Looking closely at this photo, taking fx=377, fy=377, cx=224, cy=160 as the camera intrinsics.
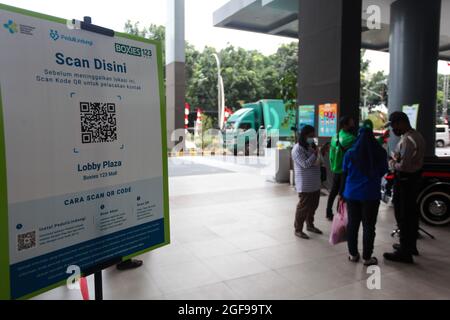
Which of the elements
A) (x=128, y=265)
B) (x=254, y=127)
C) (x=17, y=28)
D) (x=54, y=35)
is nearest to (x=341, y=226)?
(x=128, y=265)

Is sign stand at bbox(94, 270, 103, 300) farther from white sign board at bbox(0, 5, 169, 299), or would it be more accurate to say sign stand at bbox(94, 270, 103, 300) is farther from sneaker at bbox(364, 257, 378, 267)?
sneaker at bbox(364, 257, 378, 267)

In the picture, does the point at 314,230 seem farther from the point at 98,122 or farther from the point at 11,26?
the point at 11,26

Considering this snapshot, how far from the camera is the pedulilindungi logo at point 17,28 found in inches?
61.4

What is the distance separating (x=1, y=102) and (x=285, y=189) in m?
7.56

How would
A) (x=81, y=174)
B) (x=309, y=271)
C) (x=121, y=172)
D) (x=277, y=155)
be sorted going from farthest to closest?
(x=277, y=155), (x=309, y=271), (x=121, y=172), (x=81, y=174)

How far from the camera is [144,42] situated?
2.13m

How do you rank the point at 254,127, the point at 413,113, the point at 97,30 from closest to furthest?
the point at 97,30 → the point at 413,113 → the point at 254,127

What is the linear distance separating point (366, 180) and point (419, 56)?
7.76m

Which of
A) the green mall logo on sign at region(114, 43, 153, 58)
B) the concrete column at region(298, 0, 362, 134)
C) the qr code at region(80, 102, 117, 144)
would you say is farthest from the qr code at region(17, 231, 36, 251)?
the concrete column at region(298, 0, 362, 134)

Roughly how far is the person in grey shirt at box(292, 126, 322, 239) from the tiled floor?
35 cm

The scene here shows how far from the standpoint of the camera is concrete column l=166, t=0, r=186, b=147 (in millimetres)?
15969

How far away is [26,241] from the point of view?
5.43 feet
